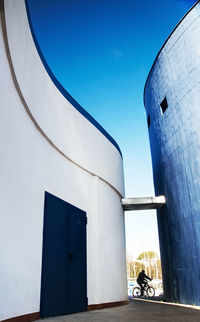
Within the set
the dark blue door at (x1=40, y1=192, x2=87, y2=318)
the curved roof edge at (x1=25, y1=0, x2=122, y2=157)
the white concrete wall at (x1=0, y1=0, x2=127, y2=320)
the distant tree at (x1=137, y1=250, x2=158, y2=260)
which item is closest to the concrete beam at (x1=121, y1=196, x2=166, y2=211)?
the white concrete wall at (x1=0, y1=0, x2=127, y2=320)

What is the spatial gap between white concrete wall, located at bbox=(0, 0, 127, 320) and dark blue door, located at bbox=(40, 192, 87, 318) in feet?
0.82

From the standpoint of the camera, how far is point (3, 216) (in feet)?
13.0

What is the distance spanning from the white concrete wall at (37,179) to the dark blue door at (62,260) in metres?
0.25

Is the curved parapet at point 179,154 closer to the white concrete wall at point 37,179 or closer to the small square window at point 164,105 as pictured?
the small square window at point 164,105

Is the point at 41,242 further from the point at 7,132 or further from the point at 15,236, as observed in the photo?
the point at 7,132

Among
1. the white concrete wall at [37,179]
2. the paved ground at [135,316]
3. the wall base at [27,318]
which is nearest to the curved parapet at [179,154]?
the white concrete wall at [37,179]

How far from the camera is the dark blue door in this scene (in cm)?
543

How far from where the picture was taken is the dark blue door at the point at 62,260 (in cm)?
543

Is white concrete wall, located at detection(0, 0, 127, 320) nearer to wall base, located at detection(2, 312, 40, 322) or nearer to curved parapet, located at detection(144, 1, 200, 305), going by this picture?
wall base, located at detection(2, 312, 40, 322)

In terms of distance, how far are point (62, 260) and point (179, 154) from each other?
5533mm

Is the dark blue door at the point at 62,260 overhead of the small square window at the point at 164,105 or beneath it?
beneath

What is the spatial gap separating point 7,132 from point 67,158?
9.74 ft

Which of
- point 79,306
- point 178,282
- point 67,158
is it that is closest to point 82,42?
point 67,158

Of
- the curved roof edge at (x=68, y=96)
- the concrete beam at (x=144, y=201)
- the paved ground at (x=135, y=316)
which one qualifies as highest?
the curved roof edge at (x=68, y=96)
